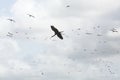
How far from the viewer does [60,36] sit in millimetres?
49000

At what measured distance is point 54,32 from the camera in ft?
161

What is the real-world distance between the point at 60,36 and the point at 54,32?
1523mm
